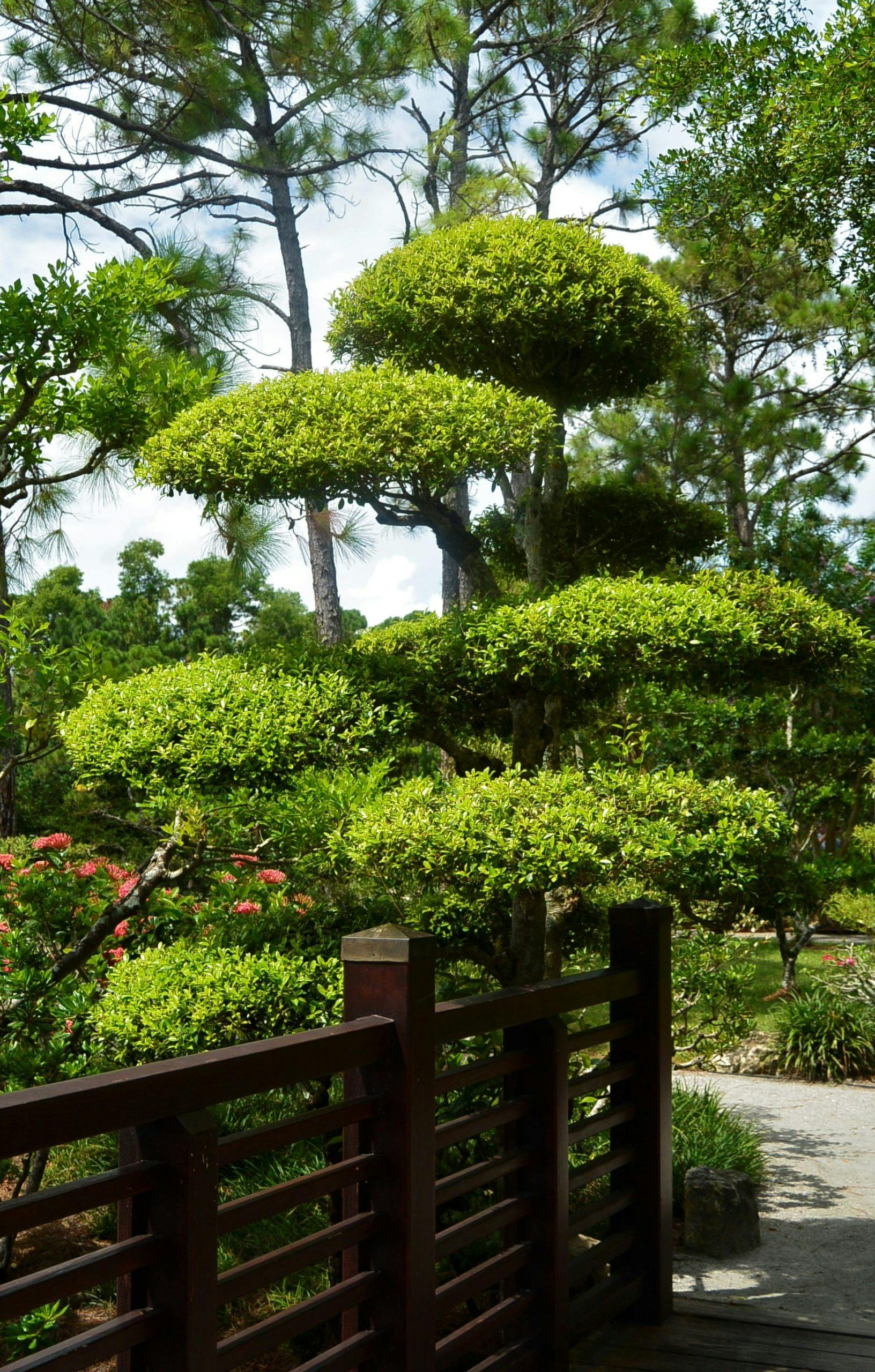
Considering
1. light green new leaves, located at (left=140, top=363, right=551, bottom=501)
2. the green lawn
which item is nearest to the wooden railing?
light green new leaves, located at (left=140, top=363, right=551, bottom=501)

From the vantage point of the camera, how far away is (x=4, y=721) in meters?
3.39

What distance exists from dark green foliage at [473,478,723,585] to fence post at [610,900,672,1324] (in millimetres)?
2338

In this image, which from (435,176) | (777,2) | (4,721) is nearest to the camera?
(4,721)

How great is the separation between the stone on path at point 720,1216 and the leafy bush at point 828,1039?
306cm

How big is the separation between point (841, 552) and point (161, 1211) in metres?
10.6

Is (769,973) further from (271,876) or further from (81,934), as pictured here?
(81,934)

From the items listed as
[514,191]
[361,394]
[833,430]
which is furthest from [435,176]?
[361,394]

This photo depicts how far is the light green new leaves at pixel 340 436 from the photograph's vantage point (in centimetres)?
404

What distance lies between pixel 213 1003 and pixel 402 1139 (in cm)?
178

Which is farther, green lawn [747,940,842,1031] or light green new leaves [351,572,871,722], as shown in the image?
green lawn [747,940,842,1031]

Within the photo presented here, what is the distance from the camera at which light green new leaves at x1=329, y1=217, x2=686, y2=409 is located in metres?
4.54

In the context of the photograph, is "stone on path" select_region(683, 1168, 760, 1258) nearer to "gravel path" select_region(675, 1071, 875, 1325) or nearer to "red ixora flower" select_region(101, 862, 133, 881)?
"gravel path" select_region(675, 1071, 875, 1325)

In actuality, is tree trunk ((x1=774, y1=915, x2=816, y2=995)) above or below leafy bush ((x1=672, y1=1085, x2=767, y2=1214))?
above

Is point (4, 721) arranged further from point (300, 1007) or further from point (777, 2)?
point (777, 2)
